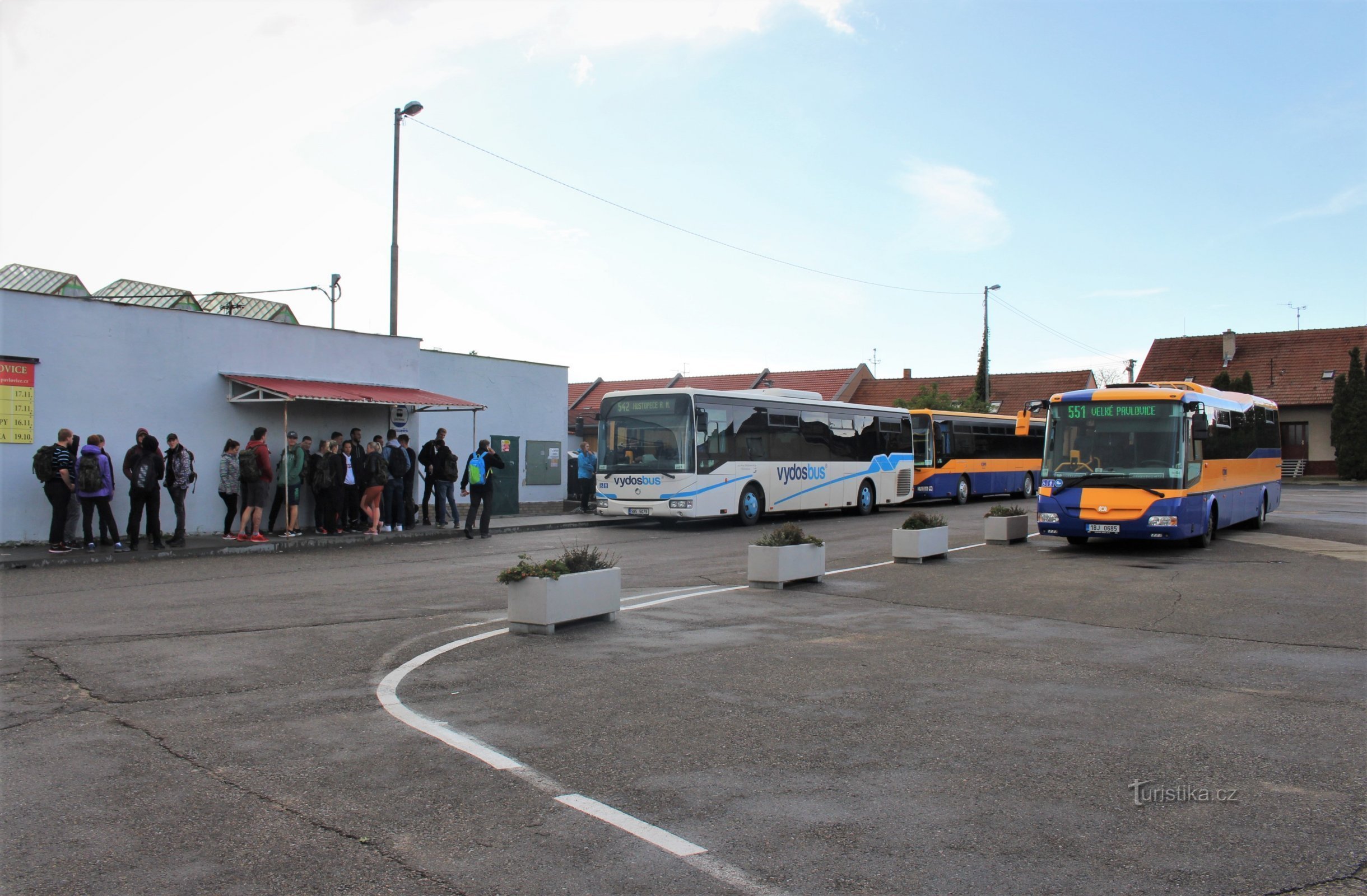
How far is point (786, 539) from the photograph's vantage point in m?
12.5

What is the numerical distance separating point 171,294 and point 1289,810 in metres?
25.2

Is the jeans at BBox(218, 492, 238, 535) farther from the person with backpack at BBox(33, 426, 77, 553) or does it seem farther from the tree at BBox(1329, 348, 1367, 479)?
the tree at BBox(1329, 348, 1367, 479)

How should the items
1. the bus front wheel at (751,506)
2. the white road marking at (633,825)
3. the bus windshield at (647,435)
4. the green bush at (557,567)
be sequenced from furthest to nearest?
the bus front wheel at (751,506), the bus windshield at (647,435), the green bush at (557,567), the white road marking at (633,825)

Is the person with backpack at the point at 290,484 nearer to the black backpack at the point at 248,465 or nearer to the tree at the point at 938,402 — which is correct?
the black backpack at the point at 248,465

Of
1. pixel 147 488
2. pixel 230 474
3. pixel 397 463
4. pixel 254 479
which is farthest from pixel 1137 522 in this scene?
pixel 147 488

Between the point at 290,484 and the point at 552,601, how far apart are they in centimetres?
1184

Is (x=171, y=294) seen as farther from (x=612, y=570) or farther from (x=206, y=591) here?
(x=612, y=570)

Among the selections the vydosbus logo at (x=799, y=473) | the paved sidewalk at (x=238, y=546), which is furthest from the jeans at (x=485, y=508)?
the vydosbus logo at (x=799, y=473)

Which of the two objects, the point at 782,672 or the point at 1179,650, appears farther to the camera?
the point at 1179,650

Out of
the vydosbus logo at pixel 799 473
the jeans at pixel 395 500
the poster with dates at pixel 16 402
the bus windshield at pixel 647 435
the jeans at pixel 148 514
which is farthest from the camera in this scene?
the vydosbus logo at pixel 799 473

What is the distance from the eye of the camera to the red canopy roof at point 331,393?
19016mm

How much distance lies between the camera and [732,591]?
12.1 m

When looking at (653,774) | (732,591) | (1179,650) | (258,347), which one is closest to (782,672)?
(653,774)

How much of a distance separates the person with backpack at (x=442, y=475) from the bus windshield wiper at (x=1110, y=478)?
1147 centimetres
